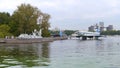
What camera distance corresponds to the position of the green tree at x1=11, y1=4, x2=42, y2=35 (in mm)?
155375

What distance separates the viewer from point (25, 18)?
156500 millimetres

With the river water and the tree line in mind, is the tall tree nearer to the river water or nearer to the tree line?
the tree line

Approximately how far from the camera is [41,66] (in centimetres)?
3784

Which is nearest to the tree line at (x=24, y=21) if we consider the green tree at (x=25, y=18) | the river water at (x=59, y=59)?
→ the green tree at (x=25, y=18)

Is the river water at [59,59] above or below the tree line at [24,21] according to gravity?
below

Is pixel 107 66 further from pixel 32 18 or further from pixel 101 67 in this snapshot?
pixel 32 18

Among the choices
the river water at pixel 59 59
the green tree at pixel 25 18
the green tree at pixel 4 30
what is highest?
the green tree at pixel 25 18

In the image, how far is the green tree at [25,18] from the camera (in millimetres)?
155375

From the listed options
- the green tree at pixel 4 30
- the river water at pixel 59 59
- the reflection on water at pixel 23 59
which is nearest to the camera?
the river water at pixel 59 59

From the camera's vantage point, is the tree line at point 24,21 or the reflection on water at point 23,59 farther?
the tree line at point 24,21

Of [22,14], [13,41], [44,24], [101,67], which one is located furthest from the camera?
[44,24]

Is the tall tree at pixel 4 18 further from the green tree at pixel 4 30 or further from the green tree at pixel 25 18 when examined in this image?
the green tree at pixel 4 30

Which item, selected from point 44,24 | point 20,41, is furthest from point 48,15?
point 20,41

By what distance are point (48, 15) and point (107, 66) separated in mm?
130605
